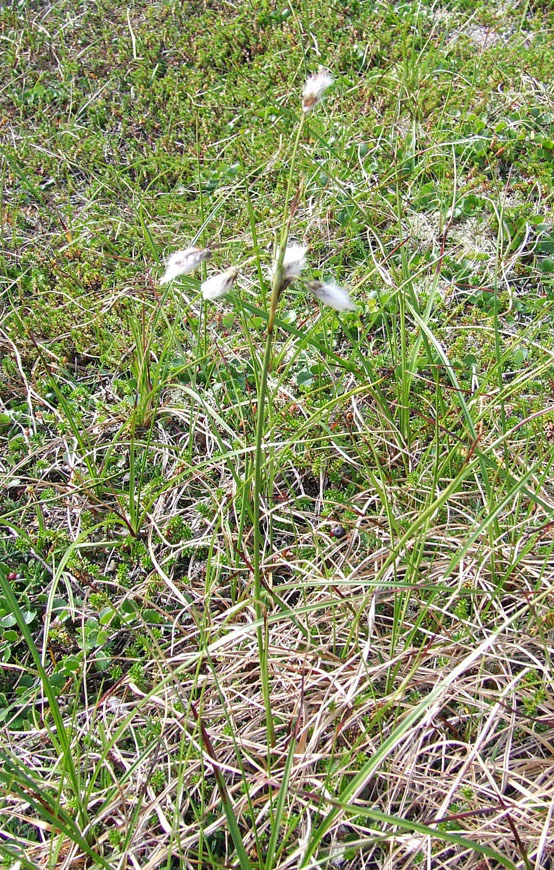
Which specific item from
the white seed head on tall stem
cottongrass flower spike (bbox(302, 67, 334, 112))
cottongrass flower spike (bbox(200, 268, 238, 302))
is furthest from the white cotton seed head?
cottongrass flower spike (bbox(302, 67, 334, 112))

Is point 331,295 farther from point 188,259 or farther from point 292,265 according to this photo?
point 188,259

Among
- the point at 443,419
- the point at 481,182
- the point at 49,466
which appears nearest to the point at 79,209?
the point at 49,466

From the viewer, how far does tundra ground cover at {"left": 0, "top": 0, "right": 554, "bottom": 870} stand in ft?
5.34

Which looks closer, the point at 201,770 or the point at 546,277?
the point at 201,770

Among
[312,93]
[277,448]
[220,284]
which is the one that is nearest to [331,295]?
[220,284]

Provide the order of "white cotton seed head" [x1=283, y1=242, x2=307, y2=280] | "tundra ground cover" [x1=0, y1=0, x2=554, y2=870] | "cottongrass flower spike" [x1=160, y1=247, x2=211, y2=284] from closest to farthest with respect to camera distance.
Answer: "white cotton seed head" [x1=283, y1=242, x2=307, y2=280]
"cottongrass flower spike" [x1=160, y1=247, x2=211, y2=284]
"tundra ground cover" [x1=0, y1=0, x2=554, y2=870]

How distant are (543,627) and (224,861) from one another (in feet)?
3.15

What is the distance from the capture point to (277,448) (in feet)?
7.59

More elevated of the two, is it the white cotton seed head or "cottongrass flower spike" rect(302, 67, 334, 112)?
"cottongrass flower spike" rect(302, 67, 334, 112)

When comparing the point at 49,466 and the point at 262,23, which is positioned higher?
the point at 262,23

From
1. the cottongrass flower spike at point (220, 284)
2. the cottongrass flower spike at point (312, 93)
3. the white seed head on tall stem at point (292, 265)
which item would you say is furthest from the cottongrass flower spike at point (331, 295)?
the cottongrass flower spike at point (312, 93)

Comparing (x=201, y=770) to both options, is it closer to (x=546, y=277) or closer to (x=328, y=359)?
(x=328, y=359)

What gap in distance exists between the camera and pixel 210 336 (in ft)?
9.00

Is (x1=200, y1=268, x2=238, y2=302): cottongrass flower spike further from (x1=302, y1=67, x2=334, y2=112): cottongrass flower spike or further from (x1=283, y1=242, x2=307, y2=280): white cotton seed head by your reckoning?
(x1=302, y1=67, x2=334, y2=112): cottongrass flower spike
